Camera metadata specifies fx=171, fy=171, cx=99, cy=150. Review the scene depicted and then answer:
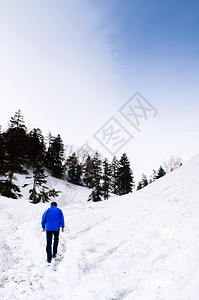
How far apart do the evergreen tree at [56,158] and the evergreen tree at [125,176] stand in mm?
19633

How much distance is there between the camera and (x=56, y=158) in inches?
Result: 2131

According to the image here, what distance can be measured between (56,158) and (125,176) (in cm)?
2305

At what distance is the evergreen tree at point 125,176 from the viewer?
56.1m

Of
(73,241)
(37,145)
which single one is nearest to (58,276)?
(73,241)

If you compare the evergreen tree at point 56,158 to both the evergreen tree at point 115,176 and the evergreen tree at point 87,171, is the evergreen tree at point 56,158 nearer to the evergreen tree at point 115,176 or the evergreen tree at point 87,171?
the evergreen tree at point 87,171

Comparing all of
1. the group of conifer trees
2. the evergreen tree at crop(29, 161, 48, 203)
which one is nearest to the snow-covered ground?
the evergreen tree at crop(29, 161, 48, 203)

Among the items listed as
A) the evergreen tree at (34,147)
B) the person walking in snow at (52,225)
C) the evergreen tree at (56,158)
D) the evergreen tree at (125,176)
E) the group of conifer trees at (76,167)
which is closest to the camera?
the person walking in snow at (52,225)

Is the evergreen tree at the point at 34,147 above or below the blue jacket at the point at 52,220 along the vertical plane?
above

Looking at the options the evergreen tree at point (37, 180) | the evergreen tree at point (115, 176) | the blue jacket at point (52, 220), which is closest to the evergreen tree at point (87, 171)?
the evergreen tree at point (115, 176)

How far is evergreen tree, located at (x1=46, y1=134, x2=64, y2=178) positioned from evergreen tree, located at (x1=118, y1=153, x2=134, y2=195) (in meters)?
19.6

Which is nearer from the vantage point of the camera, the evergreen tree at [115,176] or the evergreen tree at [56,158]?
the evergreen tree at [56,158]

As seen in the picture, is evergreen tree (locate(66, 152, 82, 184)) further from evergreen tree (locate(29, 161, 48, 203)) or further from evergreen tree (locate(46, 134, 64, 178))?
evergreen tree (locate(29, 161, 48, 203))

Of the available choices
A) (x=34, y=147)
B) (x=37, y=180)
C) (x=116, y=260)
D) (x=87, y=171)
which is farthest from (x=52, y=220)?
(x=87, y=171)

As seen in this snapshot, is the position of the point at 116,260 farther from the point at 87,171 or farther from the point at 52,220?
the point at 87,171
